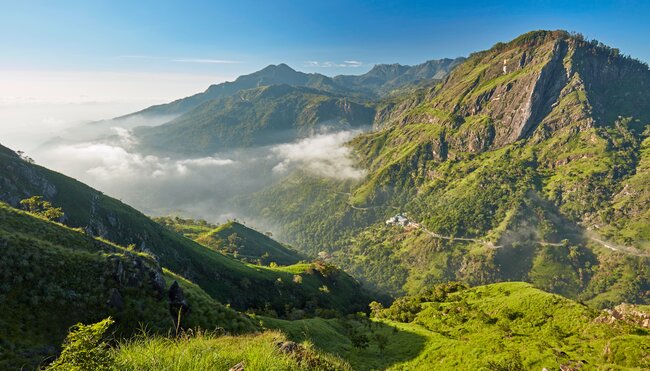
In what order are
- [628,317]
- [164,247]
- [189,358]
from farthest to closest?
[164,247], [628,317], [189,358]

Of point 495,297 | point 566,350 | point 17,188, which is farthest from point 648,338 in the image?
point 17,188

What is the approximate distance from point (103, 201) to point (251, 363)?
174 meters

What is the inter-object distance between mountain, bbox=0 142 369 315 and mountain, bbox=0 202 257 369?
3090 inches

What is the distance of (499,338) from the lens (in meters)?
65.1

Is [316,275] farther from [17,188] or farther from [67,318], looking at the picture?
[67,318]

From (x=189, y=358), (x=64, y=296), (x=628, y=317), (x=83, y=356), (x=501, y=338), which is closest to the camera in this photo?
(x=83, y=356)

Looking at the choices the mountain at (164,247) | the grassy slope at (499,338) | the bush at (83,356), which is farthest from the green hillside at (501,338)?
the mountain at (164,247)

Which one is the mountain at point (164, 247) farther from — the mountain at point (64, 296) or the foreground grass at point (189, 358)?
the foreground grass at point (189, 358)

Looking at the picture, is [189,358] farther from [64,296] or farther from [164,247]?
[164,247]

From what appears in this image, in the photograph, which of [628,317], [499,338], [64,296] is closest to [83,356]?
[64,296]

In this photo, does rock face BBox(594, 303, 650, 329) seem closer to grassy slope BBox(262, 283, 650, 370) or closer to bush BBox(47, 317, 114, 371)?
grassy slope BBox(262, 283, 650, 370)

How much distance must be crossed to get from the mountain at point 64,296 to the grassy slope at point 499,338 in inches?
682

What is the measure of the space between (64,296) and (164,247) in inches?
4505

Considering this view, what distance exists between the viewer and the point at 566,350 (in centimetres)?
5628
